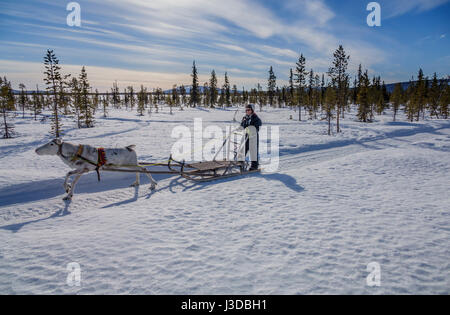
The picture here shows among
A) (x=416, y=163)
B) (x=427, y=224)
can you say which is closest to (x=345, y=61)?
(x=416, y=163)

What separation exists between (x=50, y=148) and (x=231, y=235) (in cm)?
496

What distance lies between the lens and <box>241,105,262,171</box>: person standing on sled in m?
7.77

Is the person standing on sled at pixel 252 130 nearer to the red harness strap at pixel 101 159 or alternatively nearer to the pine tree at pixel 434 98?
the red harness strap at pixel 101 159

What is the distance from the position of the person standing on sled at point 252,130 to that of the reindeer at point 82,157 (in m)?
3.81

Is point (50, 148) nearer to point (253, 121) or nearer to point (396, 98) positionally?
point (253, 121)

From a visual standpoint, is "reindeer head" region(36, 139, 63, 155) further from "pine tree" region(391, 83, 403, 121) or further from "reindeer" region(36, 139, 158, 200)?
"pine tree" region(391, 83, 403, 121)

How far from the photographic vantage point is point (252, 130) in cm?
785

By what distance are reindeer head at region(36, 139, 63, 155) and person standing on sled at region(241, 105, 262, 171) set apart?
539cm

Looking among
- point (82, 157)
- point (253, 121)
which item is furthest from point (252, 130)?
point (82, 157)

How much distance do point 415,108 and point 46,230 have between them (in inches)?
2021

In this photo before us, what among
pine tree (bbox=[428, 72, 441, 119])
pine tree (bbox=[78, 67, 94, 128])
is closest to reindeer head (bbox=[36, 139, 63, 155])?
pine tree (bbox=[78, 67, 94, 128])

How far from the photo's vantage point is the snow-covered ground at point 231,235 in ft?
8.96
